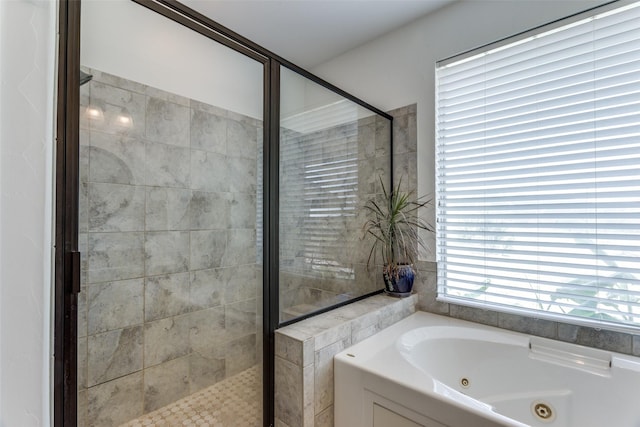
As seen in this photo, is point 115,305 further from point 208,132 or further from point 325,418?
point 325,418

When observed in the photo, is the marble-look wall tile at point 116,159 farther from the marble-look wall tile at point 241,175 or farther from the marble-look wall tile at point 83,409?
the marble-look wall tile at point 83,409

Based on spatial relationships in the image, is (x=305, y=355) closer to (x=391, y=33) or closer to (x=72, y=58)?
(x=72, y=58)

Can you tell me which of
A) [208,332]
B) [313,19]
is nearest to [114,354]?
[208,332]

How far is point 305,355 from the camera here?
4.20 feet

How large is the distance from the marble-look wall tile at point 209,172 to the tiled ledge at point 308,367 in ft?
2.72

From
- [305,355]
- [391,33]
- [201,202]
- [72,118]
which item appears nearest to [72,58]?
[72,118]

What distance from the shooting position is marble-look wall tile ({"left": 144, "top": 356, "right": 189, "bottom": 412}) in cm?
157

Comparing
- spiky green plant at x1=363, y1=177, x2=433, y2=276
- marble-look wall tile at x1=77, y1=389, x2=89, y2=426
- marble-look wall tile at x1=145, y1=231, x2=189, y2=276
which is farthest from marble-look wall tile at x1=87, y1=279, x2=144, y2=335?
spiky green plant at x1=363, y1=177, x2=433, y2=276

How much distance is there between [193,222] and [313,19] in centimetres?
164

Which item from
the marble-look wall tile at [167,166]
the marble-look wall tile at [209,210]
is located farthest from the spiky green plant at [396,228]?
the marble-look wall tile at [167,166]

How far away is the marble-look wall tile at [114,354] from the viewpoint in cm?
135

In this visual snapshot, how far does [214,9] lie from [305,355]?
218 cm

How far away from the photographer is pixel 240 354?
5.08ft

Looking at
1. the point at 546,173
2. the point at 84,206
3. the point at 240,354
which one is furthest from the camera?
the point at 546,173
